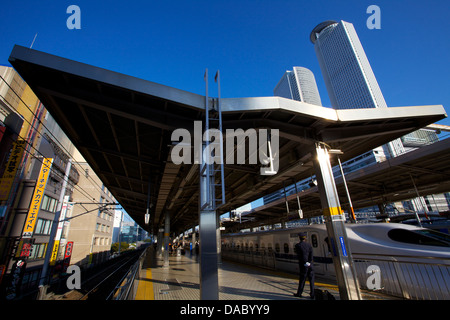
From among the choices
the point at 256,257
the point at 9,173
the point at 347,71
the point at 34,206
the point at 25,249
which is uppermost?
the point at 347,71

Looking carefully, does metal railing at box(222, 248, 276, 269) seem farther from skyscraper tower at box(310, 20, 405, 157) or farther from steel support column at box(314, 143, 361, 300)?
skyscraper tower at box(310, 20, 405, 157)

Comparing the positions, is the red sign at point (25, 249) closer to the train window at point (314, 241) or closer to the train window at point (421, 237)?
the train window at point (314, 241)

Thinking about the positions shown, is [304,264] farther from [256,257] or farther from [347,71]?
[347,71]

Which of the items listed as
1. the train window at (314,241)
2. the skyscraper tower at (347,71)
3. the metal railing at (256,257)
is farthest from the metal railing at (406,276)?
the skyscraper tower at (347,71)

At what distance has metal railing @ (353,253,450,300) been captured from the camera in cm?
535

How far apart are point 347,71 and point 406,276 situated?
13719cm

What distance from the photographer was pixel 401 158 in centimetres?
1291

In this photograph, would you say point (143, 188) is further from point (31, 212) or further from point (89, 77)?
point (89, 77)

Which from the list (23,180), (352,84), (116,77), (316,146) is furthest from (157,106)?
(352,84)

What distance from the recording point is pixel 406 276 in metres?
6.12

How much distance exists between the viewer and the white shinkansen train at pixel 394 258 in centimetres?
558

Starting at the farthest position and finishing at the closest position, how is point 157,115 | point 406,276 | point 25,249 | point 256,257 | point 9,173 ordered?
point 25,249, point 9,173, point 256,257, point 157,115, point 406,276

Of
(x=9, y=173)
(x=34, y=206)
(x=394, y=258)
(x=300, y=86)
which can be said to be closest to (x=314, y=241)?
(x=394, y=258)

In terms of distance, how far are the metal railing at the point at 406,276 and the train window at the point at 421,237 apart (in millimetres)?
888
